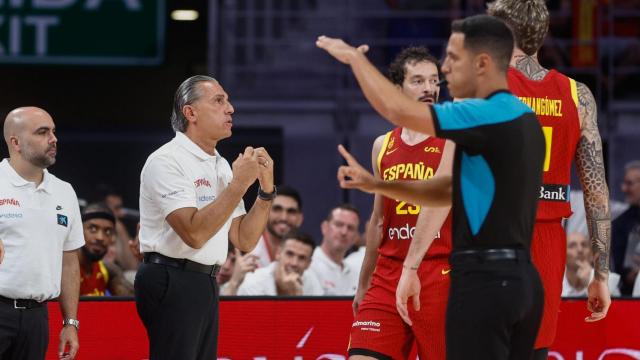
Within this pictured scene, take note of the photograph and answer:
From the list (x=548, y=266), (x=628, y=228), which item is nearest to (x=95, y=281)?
(x=548, y=266)

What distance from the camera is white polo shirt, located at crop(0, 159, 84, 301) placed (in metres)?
5.86

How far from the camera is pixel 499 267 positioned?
405cm

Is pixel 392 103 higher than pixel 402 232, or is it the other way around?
pixel 392 103

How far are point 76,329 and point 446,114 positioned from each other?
2.84m

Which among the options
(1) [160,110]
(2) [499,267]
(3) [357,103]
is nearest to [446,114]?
(2) [499,267]

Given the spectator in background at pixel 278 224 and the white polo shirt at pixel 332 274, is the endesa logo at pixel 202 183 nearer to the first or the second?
the white polo shirt at pixel 332 274

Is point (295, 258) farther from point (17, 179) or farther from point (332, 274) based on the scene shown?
point (17, 179)

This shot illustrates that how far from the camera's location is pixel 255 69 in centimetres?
1286

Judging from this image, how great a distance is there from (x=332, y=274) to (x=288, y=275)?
3.19 ft

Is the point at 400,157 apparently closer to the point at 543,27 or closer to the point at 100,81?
the point at 543,27

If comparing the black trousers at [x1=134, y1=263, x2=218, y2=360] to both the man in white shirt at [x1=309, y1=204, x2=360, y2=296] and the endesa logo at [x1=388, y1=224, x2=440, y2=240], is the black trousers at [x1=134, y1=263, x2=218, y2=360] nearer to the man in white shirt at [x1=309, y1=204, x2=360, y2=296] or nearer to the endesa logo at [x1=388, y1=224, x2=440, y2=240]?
the endesa logo at [x1=388, y1=224, x2=440, y2=240]

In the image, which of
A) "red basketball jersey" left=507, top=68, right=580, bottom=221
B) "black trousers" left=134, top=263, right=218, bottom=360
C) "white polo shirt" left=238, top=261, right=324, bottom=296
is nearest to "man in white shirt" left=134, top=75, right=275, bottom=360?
"black trousers" left=134, top=263, right=218, bottom=360

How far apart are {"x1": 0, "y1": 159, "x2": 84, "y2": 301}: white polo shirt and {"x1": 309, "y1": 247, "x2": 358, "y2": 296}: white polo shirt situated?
3.35m

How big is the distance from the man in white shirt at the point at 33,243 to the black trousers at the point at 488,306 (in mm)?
2549
